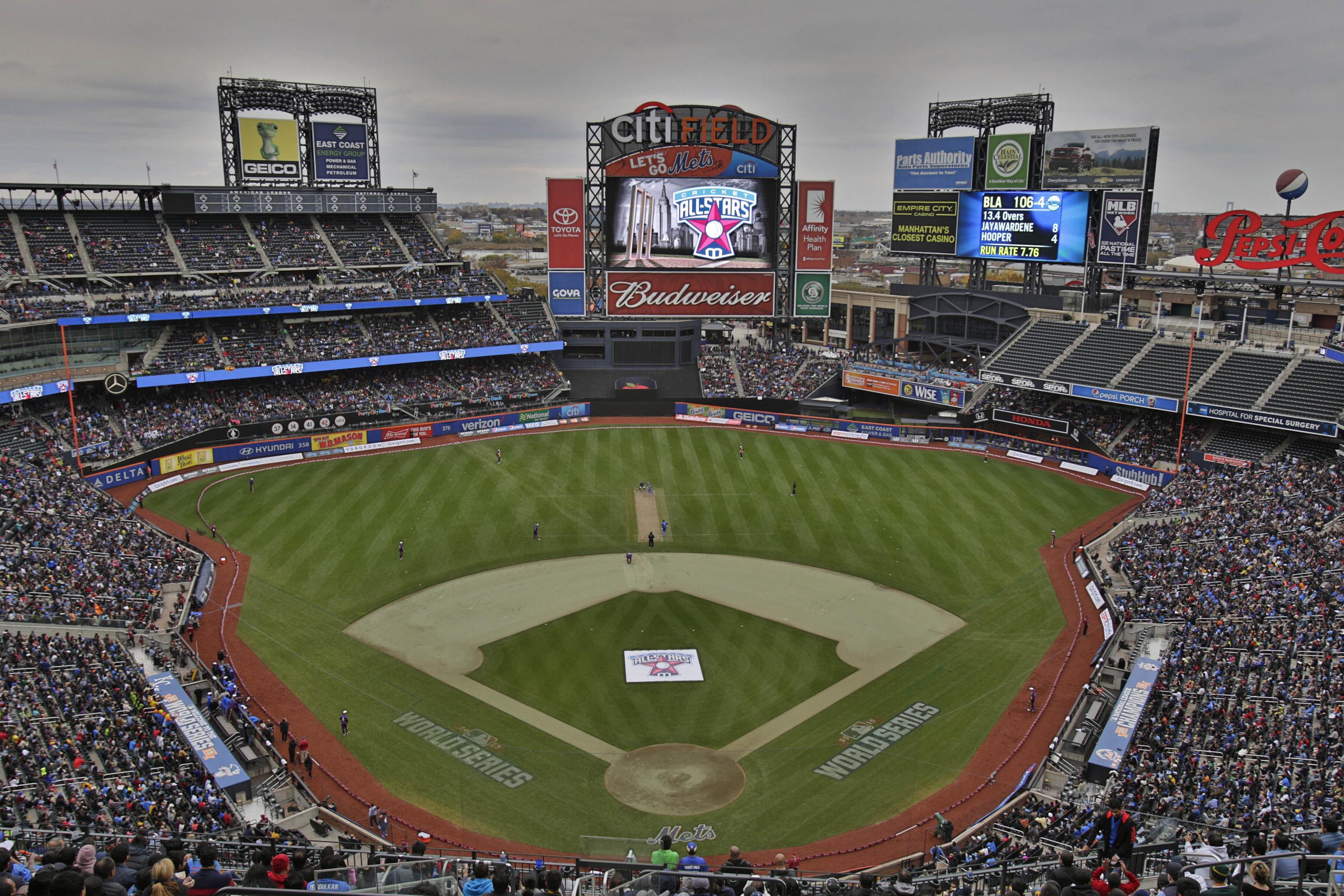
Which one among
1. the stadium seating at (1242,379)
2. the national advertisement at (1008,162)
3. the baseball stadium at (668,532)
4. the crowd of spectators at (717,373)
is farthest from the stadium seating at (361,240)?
the stadium seating at (1242,379)

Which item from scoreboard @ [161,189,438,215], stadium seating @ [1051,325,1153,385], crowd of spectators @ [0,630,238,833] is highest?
scoreboard @ [161,189,438,215]

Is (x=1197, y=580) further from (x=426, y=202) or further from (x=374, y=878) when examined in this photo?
(x=426, y=202)

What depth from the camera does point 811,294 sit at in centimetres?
6588

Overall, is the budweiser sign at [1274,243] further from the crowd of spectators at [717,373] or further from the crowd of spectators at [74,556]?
the crowd of spectators at [74,556]

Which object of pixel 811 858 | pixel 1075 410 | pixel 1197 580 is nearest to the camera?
pixel 811 858

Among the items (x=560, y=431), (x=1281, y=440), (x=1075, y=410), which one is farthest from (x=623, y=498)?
(x=1281, y=440)

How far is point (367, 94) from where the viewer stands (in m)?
63.0

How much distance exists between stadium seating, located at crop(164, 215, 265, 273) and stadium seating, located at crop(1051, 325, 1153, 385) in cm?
4969

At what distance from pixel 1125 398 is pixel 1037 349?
27.5 feet

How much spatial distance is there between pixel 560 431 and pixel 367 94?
26.6 meters

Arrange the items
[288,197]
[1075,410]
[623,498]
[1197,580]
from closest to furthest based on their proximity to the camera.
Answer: [1197,580] → [623,498] → [1075,410] → [288,197]

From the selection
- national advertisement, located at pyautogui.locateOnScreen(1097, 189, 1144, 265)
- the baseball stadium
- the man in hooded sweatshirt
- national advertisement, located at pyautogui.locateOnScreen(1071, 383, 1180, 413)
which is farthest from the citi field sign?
the man in hooded sweatshirt

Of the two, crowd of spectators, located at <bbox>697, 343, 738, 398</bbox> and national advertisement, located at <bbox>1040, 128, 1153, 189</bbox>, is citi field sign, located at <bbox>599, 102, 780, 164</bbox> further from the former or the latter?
national advertisement, located at <bbox>1040, 128, 1153, 189</bbox>

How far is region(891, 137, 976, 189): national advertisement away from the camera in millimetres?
62438
